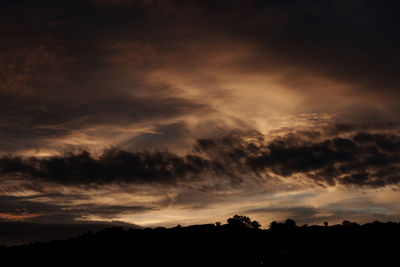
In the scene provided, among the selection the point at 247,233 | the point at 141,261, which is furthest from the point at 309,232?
the point at 141,261

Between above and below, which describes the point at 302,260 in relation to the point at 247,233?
below

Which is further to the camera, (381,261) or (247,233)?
(247,233)

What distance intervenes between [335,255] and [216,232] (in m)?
12.2

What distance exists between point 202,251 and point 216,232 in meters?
2.88

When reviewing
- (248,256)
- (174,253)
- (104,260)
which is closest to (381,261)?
(248,256)

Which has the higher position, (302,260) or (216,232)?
(216,232)

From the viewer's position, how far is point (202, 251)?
4578 cm

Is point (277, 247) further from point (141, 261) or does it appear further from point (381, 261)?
point (141, 261)

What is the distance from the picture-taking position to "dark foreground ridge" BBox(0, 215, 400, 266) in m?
44.3

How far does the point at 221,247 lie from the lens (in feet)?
152

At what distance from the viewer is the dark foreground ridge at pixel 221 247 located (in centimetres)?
4428

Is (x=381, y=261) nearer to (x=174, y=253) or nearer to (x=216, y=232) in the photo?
(x=216, y=232)

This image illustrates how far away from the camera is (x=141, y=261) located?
44.8 metres

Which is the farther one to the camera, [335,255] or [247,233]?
[247,233]
